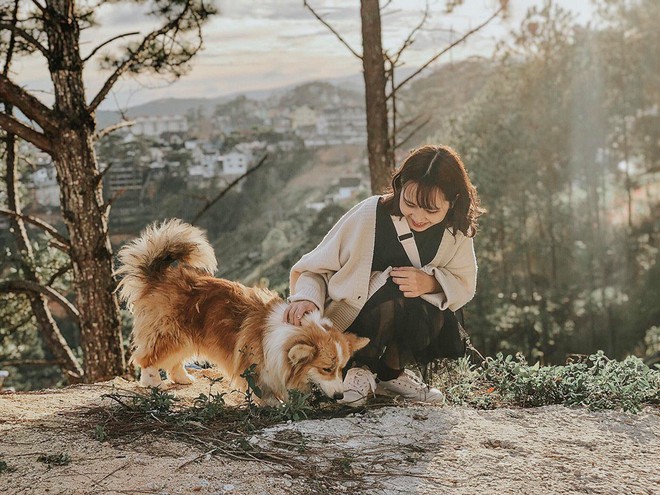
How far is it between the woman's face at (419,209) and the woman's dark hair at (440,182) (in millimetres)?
24

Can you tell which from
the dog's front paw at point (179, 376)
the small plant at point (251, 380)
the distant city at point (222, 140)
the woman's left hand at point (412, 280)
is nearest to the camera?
the small plant at point (251, 380)

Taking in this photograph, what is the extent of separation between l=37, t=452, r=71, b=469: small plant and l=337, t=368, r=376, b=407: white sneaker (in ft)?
4.86

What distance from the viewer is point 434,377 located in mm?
5059

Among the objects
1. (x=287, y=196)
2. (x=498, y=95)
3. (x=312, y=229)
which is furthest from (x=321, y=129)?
(x=498, y=95)

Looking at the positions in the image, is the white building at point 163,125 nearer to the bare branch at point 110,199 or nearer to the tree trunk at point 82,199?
the tree trunk at point 82,199

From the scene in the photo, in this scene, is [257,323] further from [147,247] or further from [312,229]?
[312,229]

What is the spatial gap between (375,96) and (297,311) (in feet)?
10.6

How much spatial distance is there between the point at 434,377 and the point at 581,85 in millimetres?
25667

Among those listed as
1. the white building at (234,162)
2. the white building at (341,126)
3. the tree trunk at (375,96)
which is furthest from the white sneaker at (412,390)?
the white building at (341,126)

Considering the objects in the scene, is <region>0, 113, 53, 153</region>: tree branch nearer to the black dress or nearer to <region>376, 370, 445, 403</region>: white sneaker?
the black dress

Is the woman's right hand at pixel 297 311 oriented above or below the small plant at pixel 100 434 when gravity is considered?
above

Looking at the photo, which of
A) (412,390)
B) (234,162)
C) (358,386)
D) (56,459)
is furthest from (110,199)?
(234,162)

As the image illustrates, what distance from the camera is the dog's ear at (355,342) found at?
4.23 meters

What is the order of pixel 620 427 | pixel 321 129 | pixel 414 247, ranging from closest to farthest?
1. pixel 620 427
2. pixel 414 247
3. pixel 321 129
